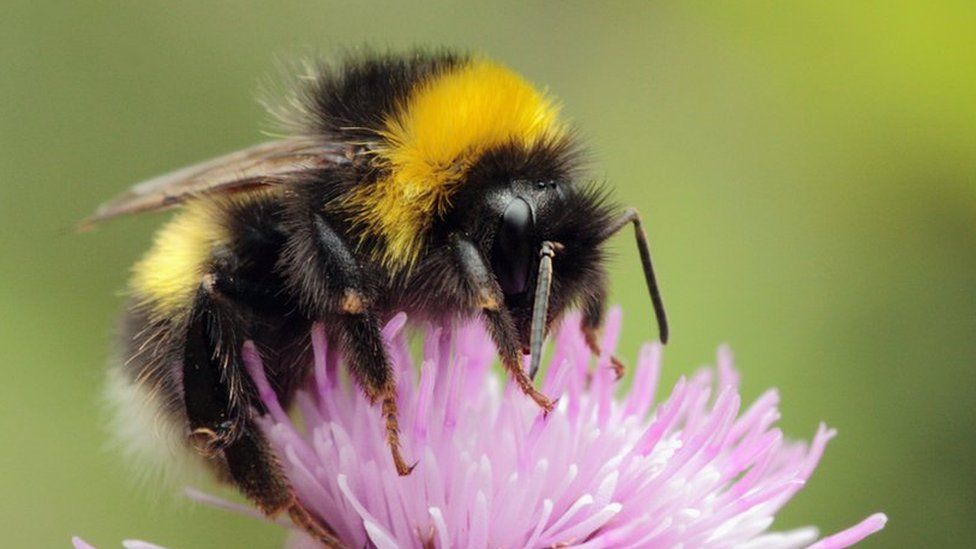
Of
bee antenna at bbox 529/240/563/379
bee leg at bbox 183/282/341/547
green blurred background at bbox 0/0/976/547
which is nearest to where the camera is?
bee antenna at bbox 529/240/563/379

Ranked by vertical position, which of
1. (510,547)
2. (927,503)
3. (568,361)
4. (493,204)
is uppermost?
(493,204)

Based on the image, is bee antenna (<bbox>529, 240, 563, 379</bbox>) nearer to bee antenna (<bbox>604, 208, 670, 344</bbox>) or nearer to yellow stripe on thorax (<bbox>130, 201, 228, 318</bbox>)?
bee antenna (<bbox>604, 208, 670, 344</bbox>)

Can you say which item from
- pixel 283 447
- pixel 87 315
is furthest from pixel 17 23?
pixel 283 447

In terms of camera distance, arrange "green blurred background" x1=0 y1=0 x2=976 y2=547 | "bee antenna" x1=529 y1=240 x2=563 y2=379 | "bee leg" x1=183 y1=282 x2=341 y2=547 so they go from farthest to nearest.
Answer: "green blurred background" x1=0 y1=0 x2=976 y2=547 < "bee leg" x1=183 y1=282 x2=341 y2=547 < "bee antenna" x1=529 y1=240 x2=563 y2=379

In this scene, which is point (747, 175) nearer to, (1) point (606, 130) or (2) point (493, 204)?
(1) point (606, 130)

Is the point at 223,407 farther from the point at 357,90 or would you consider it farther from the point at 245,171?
the point at 357,90

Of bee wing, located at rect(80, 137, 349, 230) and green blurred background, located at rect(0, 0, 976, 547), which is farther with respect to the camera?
green blurred background, located at rect(0, 0, 976, 547)

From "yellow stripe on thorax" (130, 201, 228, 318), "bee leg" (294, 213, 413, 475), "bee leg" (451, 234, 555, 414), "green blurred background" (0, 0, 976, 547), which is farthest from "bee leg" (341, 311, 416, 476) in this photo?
"green blurred background" (0, 0, 976, 547)
